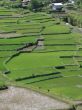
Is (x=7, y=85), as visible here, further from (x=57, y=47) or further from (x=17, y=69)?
(x=57, y=47)

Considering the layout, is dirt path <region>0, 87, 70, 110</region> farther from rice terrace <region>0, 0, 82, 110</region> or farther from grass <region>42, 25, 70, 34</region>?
grass <region>42, 25, 70, 34</region>

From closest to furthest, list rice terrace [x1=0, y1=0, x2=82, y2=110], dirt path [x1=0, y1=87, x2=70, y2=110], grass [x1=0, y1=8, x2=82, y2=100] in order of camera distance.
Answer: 1. dirt path [x1=0, y1=87, x2=70, y2=110]
2. rice terrace [x1=0, y1=0, x2=82, y2=110]
3. grass [x1=0, y1=8, x2=82, y2=100]

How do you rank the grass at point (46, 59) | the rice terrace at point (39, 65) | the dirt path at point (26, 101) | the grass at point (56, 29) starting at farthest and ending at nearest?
the grass at point (56, 29) → the grass at point (46, 59) → the rice terrace at point (39, 65) → the dirt path at point (26, 101)

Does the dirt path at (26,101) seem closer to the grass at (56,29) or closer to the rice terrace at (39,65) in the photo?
the rice terrace at (39,65)

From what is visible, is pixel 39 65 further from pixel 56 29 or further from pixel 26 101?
pixel 56 29

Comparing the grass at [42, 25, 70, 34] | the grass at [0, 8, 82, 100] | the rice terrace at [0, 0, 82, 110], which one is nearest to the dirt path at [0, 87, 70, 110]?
the rice terrace at [0, 0, 82, 110]

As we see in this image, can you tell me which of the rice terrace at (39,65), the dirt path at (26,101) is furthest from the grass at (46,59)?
the dirt path at (26,101)

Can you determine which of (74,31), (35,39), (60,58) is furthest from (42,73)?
(74,31)

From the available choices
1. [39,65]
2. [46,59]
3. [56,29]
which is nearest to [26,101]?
[39,65]
